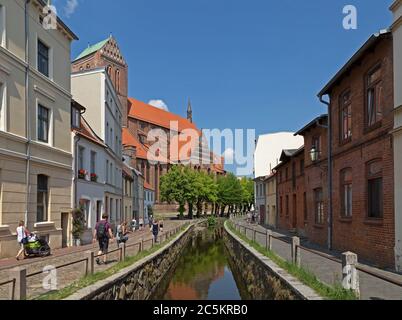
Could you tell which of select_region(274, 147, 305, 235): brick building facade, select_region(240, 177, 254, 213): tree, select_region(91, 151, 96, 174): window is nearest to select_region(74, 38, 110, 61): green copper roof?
select_region(240, 177, 254, 213): tree

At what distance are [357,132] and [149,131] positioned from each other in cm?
7971

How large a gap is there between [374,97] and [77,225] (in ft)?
47.8

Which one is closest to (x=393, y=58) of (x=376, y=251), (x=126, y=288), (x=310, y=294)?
(x=376, y=251)

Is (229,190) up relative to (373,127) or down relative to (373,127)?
down

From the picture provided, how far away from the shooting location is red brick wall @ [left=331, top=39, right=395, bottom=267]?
1128 cm

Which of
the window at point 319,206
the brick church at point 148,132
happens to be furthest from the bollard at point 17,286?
the brick church at point 148,132

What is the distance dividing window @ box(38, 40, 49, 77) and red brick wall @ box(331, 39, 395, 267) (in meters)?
12.3

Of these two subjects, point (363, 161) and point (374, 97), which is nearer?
point (374, 97)

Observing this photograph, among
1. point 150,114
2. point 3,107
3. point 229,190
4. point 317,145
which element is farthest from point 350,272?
point 150,114

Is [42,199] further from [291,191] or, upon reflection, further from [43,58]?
[291,191]

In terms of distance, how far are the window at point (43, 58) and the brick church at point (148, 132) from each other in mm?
28724

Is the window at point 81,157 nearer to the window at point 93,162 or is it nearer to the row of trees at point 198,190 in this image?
the window at point 93,162

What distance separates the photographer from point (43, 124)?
17641 mm

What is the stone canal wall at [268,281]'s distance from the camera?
8.13 m
